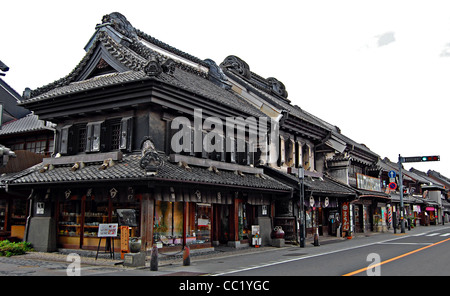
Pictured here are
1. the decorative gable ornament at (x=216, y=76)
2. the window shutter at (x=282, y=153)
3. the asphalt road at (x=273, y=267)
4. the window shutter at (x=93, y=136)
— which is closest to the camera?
the asphalt road at (x=273, y=267)

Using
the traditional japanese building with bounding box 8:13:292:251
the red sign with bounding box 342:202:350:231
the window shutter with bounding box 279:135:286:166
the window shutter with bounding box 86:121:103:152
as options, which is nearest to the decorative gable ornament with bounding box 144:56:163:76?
the traditional japanese building with bounding box 8:13:292:251

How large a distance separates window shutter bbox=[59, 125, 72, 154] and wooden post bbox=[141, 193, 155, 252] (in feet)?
20.9

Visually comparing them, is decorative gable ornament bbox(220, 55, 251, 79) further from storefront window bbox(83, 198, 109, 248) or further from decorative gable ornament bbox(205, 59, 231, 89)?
storefront window bbox(83, 198, 109, 248)

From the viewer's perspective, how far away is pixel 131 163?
17047 millimetres

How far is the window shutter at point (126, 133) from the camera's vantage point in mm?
18380

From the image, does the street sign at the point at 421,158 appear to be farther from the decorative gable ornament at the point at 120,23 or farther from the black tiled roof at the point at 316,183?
the decorative gable ornament at the point at 120,23

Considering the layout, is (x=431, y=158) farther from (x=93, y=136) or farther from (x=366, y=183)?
(x=93, y=136)

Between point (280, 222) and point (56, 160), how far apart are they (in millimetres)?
13827

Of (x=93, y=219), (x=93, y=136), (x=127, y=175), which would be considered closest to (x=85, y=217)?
(x=93, y=219)

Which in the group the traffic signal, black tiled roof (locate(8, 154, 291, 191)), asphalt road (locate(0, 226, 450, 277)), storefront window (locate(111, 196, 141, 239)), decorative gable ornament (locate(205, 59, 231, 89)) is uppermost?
decorative gable ornament (locate(205, 59, 231, 89))

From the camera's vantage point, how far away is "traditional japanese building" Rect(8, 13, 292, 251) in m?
16.7

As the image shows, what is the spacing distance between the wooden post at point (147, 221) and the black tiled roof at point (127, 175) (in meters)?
1.30

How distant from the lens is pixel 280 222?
1000 inches

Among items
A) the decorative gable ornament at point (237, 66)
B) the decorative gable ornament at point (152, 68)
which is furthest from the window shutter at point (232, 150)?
the decorative gable ornament at point (237, 66)
